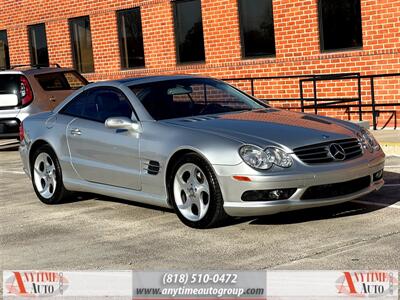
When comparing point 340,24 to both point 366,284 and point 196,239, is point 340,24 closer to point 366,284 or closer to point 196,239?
point 196,239

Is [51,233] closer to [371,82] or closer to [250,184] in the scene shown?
[250,184]

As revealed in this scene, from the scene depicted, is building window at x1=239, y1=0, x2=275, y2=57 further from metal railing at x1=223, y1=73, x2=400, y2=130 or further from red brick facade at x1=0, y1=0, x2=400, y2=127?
metal railing at x1=223, y1=73, x2=400, y2=130

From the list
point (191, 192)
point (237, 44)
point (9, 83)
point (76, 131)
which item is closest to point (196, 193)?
point (191, 192)

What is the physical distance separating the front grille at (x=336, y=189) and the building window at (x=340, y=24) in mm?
9068

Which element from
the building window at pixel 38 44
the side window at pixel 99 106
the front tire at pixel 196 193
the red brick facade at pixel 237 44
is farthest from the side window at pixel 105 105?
the building window at pixel 38 44

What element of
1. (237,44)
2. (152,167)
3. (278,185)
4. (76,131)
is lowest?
(278,185)

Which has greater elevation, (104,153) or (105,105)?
(105,105)

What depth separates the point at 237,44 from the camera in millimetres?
19438

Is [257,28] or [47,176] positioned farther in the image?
[257,28]

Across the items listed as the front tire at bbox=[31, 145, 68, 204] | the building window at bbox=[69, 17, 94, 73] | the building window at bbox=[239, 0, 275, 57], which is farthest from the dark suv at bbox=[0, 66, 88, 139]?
the building window at bbox=[69, 17, 94, 73]

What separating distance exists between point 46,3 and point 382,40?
39.3ft

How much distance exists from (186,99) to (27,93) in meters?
8.18

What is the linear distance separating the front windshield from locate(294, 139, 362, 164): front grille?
146 cm

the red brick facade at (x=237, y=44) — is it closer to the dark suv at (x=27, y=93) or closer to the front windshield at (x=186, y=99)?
the dark suv at (x=27, y=93)
